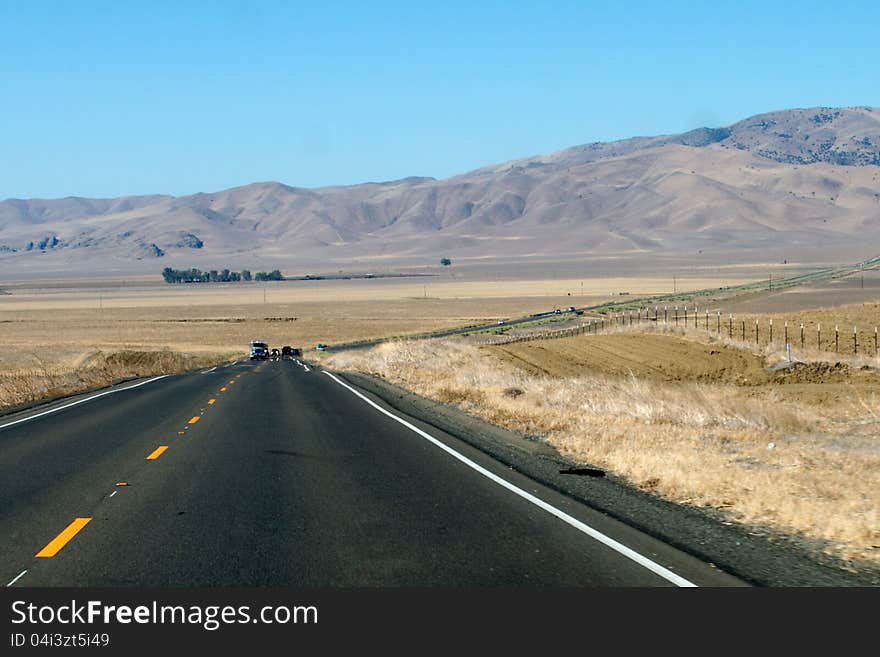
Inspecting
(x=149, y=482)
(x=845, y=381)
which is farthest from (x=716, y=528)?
(x=845, y=381)

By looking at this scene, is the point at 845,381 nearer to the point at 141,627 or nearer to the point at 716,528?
the point at 716,528

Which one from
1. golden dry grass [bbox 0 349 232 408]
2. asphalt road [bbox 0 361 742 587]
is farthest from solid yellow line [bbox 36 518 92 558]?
golden dry grass [bbox 0 349 232 408]

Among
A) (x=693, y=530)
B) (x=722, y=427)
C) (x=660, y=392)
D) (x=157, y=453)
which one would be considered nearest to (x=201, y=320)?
(x=660, y=392)

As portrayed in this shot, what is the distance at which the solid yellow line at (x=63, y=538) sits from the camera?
9.04m

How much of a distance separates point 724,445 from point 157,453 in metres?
8.12

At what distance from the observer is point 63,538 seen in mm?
9625

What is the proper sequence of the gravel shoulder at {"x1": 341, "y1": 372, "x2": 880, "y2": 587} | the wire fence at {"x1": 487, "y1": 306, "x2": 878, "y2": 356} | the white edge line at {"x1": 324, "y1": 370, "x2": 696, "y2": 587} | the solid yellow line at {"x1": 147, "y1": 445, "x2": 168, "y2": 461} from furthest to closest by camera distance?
the wire fence at {"x1": 487, "y1": 306, "x2": 878, "y2": 356} → the solid yellow line at {"x1": 147, "y1": 445, "x2": 168, "y2": 461} → the gravel shoulder at {"x1": 341, "y1": 372, "x2": 880, "y2": 587} → the white edge line at {"x1": 324, "y1": 370, "x2": 696, "y2": 587}

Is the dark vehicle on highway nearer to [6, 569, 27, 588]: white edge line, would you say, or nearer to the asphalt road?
the asphalt road

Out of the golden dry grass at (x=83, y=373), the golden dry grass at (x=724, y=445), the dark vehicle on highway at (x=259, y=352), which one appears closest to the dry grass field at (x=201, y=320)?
the golden dry grass at (x=83, y=373)

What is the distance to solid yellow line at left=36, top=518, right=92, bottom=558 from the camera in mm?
9039

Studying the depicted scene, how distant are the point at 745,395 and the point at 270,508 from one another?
2494 cm

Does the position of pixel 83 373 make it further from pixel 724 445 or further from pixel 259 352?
pixel 724 445

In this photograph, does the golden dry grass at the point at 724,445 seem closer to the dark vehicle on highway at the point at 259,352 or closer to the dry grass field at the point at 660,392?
the dry grass field at the point at 660,392

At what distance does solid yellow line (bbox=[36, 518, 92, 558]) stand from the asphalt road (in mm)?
28
